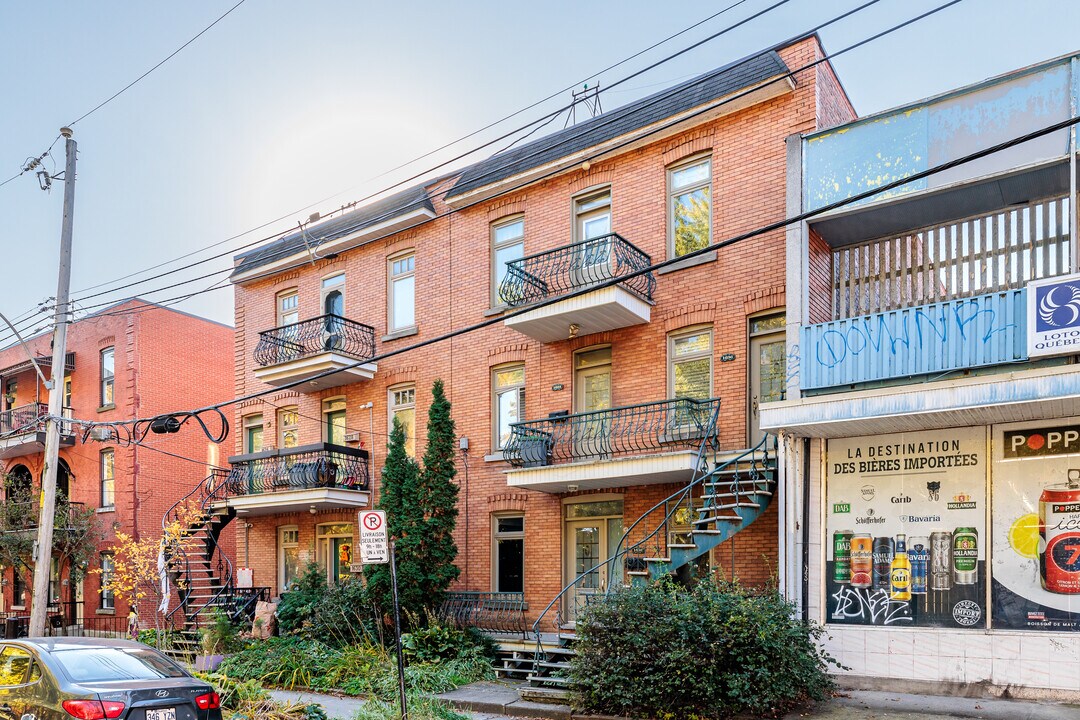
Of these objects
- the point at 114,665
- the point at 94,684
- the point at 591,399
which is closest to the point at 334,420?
the point at 591,399

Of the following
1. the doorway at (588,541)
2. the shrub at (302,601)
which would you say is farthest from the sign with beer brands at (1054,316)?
the shrub at (302,601)

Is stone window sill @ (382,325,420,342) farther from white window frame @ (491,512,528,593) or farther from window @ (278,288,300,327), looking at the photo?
white window frame @ (491,512,528,593)

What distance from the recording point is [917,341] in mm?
11641

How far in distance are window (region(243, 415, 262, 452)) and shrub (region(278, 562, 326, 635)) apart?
6.03 meters

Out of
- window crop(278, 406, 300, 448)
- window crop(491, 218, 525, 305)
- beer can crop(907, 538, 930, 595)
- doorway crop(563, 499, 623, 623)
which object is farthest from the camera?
window crop(278, 406, 300, 448)

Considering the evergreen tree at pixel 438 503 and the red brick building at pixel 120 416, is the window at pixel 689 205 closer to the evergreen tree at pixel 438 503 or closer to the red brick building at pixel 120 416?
the evergreen tree at pixel 438 503

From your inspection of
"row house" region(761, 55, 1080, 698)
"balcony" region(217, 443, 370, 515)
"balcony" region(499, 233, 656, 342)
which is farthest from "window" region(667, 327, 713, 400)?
"balcony" region(217, 443, 370, 515)

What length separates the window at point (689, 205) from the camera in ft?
52.7

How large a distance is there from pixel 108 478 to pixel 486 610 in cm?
1685

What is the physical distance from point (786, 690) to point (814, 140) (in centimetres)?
772

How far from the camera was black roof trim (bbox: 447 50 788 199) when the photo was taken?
15258 millimetres

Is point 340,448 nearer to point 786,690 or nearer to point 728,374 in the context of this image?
point 728,374

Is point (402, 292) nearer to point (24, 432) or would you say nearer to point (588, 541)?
point (588, 541)

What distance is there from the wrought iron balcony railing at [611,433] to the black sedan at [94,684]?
806cm
